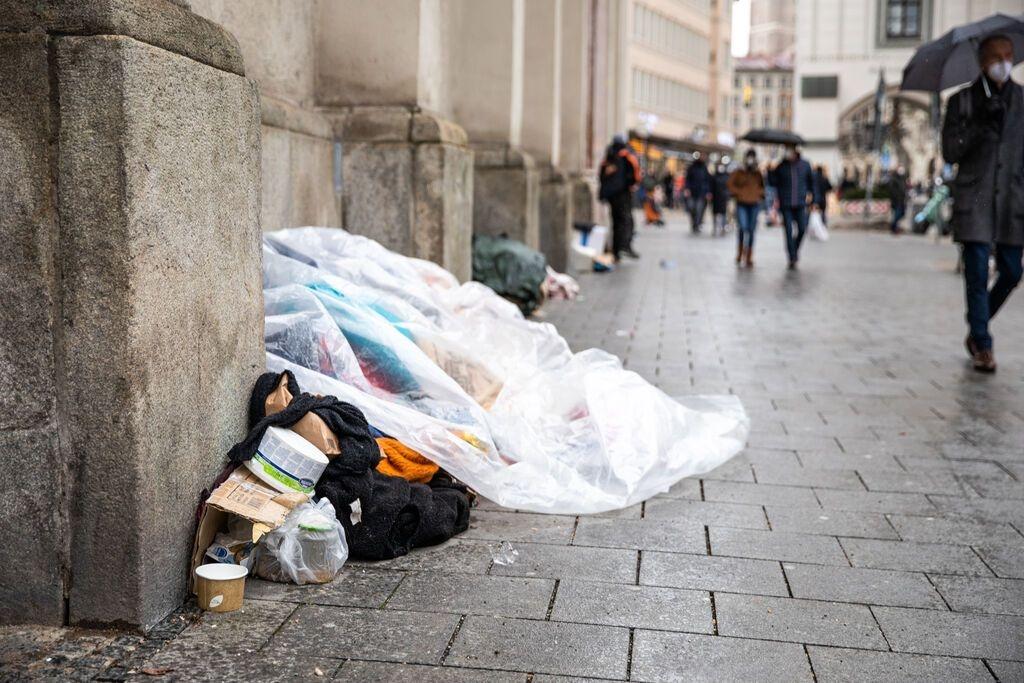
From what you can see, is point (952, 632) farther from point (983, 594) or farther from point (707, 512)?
point (707, 512)

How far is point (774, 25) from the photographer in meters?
160

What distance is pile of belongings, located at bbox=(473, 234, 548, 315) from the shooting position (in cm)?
992

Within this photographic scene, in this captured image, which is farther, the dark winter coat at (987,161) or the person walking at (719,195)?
the person walking at (719,195)

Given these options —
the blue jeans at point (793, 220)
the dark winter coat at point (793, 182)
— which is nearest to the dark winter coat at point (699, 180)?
the blue jeans at point (793, 220)

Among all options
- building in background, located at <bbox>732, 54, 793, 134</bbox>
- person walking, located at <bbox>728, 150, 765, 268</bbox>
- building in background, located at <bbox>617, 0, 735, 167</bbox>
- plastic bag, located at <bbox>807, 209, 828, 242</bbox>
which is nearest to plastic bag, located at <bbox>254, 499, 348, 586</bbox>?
person walking, located at <bbox>728, 150, 765, 268</bbox>

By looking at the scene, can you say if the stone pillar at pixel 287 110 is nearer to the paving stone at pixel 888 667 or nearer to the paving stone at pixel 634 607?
the paving stone at pixel 634 607

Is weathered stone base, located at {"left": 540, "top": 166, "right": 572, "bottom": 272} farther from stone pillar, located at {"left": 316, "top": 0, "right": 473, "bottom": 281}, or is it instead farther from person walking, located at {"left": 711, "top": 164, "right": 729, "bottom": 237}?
person walking, located at {"left": 711, "top": 164, "right": 729, "bottom": 237}

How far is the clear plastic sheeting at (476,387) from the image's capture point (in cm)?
434

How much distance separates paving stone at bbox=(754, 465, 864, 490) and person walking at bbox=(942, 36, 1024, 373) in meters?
3.12

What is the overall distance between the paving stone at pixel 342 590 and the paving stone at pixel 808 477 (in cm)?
190

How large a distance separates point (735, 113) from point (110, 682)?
156063 mm

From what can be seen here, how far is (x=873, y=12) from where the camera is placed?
56531 mm

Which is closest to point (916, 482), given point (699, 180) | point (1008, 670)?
point (1008, 670)

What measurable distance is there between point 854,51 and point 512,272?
51.6 metres
